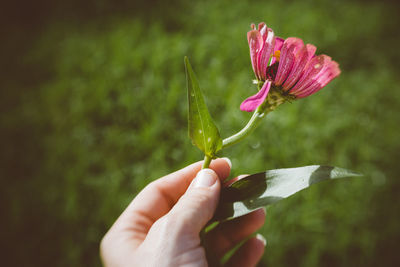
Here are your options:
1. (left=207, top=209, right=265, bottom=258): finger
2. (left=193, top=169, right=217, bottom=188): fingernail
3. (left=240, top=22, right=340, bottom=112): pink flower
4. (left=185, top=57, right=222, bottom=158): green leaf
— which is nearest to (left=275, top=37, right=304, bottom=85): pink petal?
(left=240, top=22, right=340, bottom=112): pink flower

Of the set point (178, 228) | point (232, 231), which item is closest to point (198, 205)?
point (178, 228)

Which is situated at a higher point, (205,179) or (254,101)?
(254,101)

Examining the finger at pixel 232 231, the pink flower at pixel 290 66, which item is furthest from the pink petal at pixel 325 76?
the finger at pixel 232 231

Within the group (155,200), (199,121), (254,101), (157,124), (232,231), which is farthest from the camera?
(157,124)

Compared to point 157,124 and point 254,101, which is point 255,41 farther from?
point 157,124

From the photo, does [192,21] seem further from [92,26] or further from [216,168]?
[216,168]
